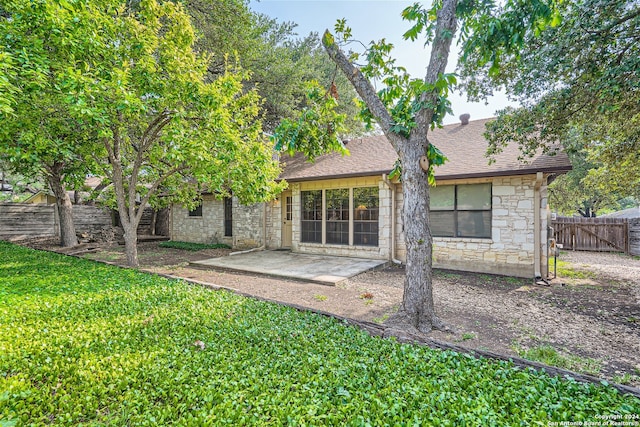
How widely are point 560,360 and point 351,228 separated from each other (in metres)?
6.61

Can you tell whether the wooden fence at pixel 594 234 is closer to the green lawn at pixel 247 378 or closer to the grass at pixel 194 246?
the green lawn at pixel 247 378

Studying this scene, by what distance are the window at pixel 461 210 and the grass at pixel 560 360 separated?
459 centimetres

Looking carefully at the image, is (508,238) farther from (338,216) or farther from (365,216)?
(338,216)

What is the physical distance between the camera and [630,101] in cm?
507

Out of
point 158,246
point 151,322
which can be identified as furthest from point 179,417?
point 158,246

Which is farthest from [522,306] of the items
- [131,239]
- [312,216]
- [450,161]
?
[131,239]

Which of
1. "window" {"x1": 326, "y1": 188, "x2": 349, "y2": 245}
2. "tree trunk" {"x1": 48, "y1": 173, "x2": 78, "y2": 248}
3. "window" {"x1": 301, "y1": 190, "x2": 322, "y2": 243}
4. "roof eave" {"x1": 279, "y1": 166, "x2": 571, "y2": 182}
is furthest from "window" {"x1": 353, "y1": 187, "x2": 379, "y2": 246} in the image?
"tree trunk" {"x1": 48, "y1": 173, "x2": 78, "y2": 248}

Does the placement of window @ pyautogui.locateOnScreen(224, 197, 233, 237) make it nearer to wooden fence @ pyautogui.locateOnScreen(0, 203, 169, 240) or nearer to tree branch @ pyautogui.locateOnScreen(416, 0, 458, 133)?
wooden fence @ pyautogui.locateOnScreen(0, 203, 169, 240)

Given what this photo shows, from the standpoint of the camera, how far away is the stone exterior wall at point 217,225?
11.4 m

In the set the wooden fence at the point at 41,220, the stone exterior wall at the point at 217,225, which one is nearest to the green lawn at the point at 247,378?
the stone exterior wall at the point at 217,225

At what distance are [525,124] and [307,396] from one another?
257 inches

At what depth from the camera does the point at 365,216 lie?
9203 mm

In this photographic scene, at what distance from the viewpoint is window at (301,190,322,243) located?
10117 mm

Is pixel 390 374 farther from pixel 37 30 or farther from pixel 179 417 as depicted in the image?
pixel 37 30
